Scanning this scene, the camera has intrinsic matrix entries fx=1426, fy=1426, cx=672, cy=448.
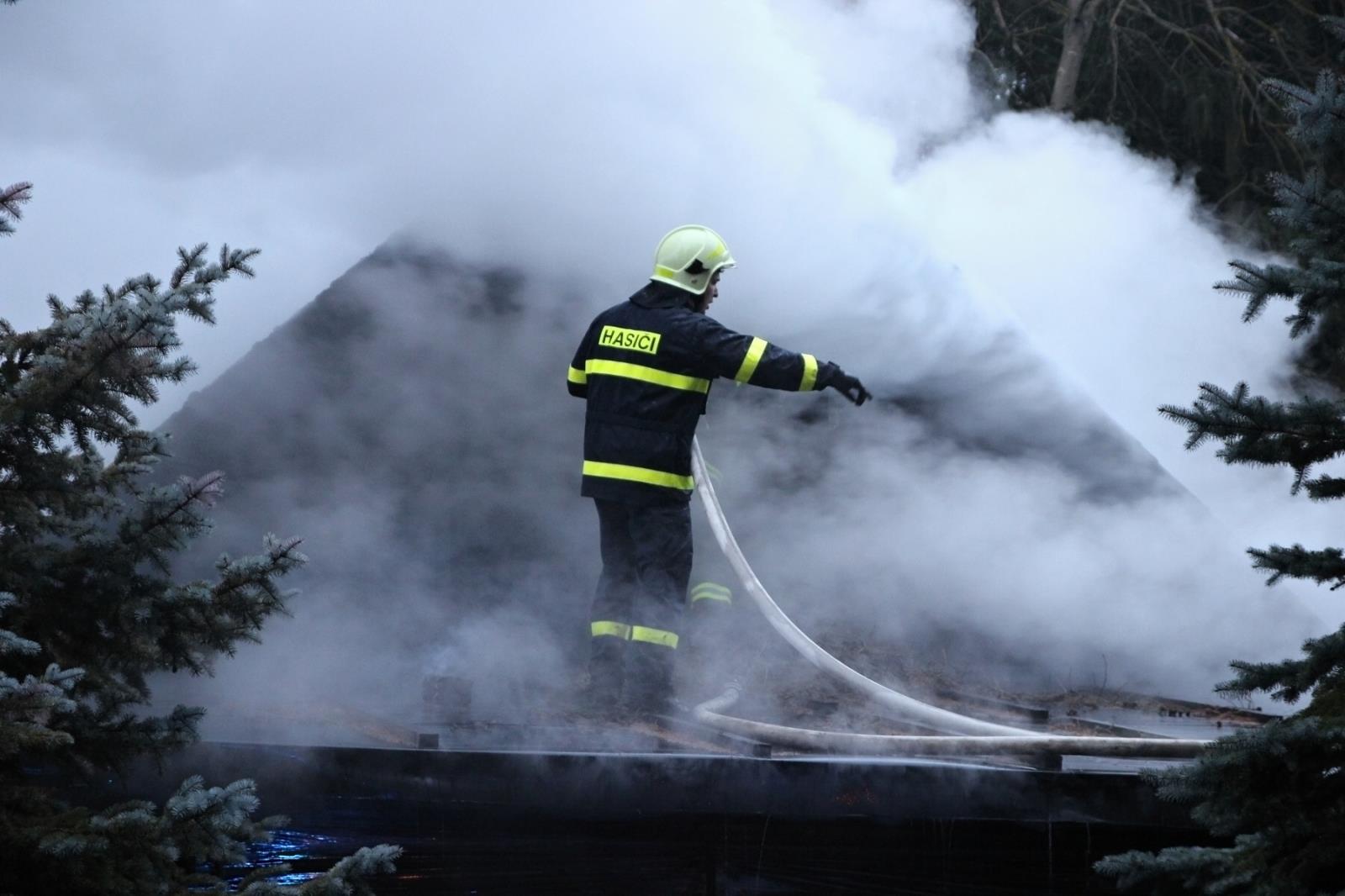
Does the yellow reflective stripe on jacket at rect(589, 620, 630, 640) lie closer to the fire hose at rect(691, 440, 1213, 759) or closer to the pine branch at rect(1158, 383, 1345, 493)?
the fire hose at rect(691, 440, 1213, 759)

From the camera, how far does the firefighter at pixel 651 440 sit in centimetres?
502

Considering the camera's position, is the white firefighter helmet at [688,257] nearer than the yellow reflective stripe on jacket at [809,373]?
No

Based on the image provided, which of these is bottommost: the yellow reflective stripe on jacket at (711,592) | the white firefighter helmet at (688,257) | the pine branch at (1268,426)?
the pine branch at (1268,426)

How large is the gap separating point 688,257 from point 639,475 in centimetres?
81

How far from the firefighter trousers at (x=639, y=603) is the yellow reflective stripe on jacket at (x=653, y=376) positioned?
436 mm

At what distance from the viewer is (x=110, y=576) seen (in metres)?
2.84

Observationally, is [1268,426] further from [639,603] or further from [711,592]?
[711,592]

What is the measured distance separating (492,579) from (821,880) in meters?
2.73

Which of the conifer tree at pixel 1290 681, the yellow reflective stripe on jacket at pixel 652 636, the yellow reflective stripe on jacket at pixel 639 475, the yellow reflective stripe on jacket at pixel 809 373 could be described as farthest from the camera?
the yellow reflective stripe on jacket at pixel 639 475

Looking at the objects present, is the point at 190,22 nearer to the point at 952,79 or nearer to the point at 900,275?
the point at 900,275

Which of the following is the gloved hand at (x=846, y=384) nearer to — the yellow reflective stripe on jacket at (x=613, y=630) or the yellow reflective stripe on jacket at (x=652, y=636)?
the yellow reflective stripe on jacket at (x=652, y=636)

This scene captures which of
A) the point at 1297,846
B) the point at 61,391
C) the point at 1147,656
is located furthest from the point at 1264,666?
the point at 1147,656

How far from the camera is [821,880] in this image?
149 inches

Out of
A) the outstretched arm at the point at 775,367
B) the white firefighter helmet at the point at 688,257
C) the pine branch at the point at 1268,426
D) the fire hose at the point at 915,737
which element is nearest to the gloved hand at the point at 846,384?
the outstretched arm at the point at 775,367
